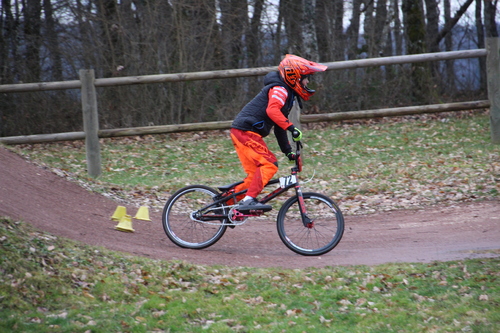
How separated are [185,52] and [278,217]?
999 cm

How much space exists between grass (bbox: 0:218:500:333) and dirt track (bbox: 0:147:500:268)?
501 mm

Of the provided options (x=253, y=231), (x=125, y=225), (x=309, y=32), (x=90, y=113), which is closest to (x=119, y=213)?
(x=125, y=225)

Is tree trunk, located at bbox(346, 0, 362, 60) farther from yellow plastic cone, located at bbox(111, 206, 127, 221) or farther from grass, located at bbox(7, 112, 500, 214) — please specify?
yellow plastic cone, located at bbox(111, 206, 127, 221)

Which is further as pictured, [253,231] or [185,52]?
[185,52]

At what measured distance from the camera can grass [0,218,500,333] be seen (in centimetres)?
477

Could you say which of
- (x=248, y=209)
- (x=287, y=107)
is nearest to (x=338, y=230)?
(x=248, y=209)

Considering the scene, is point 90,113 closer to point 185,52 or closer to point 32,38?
point 185,52

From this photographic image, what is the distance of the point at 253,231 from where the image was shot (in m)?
8.13

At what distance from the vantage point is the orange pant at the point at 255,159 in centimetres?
670

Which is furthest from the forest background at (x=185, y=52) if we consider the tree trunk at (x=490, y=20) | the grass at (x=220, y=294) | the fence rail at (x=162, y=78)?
the grass at (x=220, y=294)

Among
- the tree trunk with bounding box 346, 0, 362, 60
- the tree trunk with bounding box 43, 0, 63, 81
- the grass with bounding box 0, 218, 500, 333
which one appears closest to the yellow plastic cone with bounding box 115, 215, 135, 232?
the grass with bounding box 0, 218, 500, 333

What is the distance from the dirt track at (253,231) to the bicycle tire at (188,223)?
0.46 feet

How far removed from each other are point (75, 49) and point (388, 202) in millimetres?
10505

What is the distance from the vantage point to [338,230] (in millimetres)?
6707
